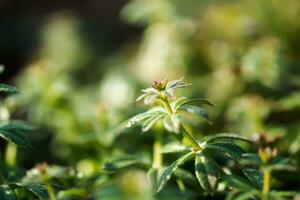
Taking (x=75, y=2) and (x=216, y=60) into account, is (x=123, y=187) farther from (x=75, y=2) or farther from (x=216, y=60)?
(x=75, y=2)

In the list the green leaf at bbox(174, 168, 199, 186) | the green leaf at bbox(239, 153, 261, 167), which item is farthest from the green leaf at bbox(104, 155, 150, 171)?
the green leaf at bbox(239, 153, 261, 167)

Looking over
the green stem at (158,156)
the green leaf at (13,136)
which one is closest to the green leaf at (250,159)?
the green stem at (158,156)

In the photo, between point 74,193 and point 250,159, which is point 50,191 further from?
point 250,159

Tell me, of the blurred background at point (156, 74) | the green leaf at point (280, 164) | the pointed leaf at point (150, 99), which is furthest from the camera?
the blurred background at point (156, 74)

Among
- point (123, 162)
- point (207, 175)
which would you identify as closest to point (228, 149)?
point (207, 175)

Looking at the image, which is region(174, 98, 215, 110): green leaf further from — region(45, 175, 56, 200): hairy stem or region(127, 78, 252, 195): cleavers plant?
region(45, 175, 56, 200): hairy stem

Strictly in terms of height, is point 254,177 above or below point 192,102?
below

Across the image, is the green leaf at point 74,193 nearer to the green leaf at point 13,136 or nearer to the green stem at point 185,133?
the green leaf at point 13,136
